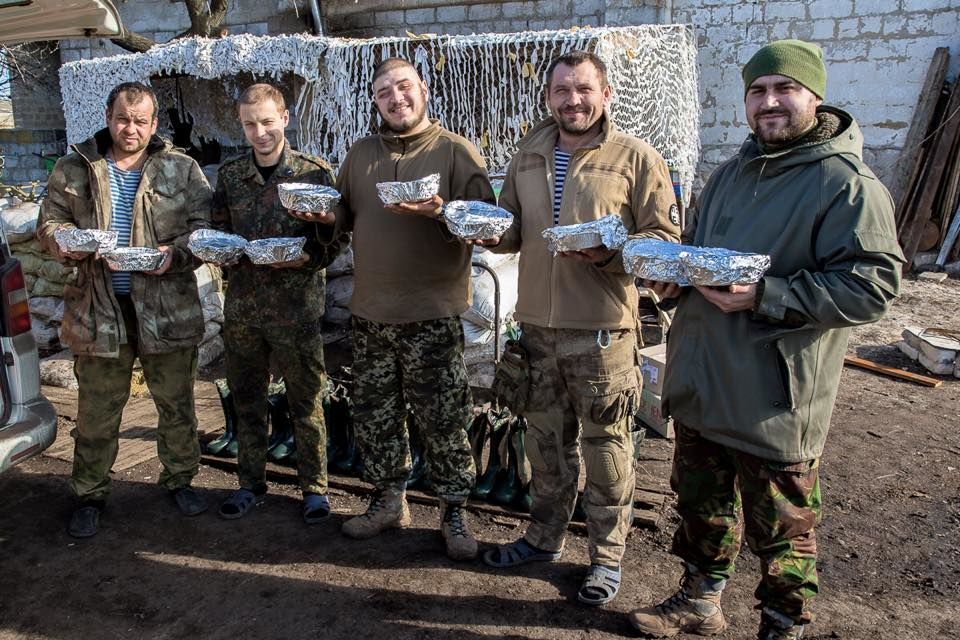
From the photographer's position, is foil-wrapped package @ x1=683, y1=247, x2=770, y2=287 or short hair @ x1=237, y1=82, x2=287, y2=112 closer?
foil-wrapped package @ x1=683, y1=247, x2=770, y2=287

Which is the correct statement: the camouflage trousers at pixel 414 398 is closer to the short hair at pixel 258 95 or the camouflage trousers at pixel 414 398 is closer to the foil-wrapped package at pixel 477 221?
the foil-wrapped package at pixel 477 221

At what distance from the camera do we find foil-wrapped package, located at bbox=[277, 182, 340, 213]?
9.59ft

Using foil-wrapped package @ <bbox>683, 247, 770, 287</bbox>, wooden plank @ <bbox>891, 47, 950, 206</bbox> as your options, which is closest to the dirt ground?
foil-wrapped package @ <bbox>683, 247, 770, 287</bbox>

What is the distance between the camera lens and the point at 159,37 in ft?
36.5

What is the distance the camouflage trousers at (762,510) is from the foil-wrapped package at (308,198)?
1584mm

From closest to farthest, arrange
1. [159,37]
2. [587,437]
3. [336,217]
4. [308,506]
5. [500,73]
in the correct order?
[587,437], [336,217], [308,506], [500,73], [159,37]

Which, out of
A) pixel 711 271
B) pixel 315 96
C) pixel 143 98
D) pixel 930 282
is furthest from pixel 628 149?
pixel 930 282

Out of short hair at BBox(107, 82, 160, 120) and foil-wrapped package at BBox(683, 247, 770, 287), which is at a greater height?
short hair at BBox(107, 82, 160, 120)

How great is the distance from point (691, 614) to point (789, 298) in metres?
1.23

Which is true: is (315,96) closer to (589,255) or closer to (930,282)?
(589,255)

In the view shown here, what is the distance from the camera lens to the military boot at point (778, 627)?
229 cm

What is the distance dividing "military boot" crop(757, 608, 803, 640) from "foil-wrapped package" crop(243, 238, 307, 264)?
2.20m

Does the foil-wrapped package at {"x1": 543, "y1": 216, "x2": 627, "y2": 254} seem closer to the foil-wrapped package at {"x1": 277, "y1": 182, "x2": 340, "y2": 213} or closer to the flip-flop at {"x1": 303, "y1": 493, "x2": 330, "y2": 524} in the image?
the foil-wrapped package at {"x1": 277, "y1": 182, "x2": 340, "y2": 213}

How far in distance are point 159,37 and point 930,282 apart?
10.8 meters
